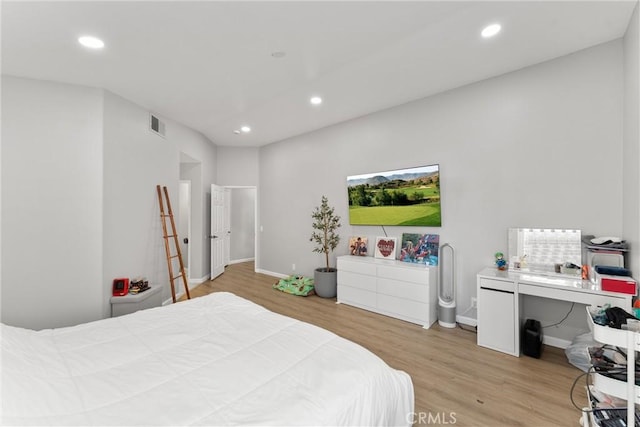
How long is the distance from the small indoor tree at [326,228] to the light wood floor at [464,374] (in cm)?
118

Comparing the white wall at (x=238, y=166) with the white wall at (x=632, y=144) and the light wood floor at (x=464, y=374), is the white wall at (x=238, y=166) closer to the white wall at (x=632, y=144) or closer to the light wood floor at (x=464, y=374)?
the light wood floor at (x=464, y=374)

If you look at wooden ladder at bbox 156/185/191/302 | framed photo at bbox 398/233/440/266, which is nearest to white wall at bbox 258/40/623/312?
framed photo at bbox 398/233/440/266

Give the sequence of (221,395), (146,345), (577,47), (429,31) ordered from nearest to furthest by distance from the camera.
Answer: (221,395)
(146,345)
(429,31)
(577,47)

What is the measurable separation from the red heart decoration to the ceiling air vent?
11.8 ft

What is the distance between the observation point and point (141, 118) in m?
3.63

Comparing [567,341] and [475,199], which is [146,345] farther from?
[567,341]

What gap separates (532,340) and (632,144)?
185cm

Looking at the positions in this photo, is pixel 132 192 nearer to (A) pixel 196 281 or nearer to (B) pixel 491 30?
(A) pixel 196 281

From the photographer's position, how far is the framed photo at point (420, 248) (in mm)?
3537

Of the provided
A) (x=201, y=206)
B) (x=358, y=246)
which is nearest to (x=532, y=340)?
(x=358, y=246)

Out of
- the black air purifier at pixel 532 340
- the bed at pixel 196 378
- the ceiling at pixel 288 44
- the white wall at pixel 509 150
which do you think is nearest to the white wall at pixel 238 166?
the white wall at pixel 509 150

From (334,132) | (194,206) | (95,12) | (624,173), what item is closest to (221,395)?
(95,12)

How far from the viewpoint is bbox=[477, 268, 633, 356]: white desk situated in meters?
2.36

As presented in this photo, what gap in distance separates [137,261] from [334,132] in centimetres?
355
